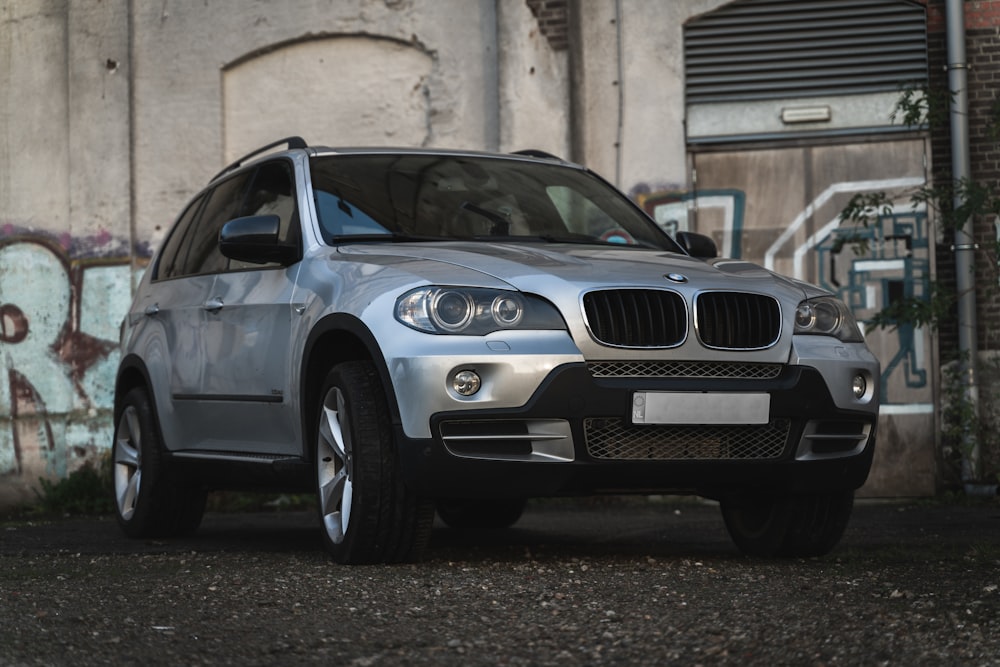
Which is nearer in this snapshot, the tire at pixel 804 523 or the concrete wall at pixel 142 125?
the tire at pixel 804 523

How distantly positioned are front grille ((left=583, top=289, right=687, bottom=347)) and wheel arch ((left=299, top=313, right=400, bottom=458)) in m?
0.75

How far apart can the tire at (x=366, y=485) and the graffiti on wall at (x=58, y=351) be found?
811 cm

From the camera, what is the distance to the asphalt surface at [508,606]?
4.03 meters

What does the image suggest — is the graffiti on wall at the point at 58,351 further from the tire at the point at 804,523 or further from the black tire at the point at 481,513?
the tire at the point at 804,523

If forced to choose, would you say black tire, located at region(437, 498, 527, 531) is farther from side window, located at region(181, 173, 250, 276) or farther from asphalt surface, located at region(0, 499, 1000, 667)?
side window, located at region(181, 173, 250, 276)

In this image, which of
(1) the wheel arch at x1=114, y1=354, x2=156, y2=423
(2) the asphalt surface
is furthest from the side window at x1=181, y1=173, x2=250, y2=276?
(2) the asphalt surface

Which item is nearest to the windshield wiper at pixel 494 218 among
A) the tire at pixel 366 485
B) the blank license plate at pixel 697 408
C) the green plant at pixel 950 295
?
the tire at pixel 366 485

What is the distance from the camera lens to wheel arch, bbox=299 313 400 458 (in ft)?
18.4

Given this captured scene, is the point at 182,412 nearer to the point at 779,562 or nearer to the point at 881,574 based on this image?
the point at 779,562

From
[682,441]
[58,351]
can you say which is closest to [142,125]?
[58,351]

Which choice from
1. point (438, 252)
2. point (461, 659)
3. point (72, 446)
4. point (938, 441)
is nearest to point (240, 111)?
point (72, 446)

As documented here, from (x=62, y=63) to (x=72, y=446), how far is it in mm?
3445

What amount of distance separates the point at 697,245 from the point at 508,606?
2.76 metres

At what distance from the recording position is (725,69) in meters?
12.8
